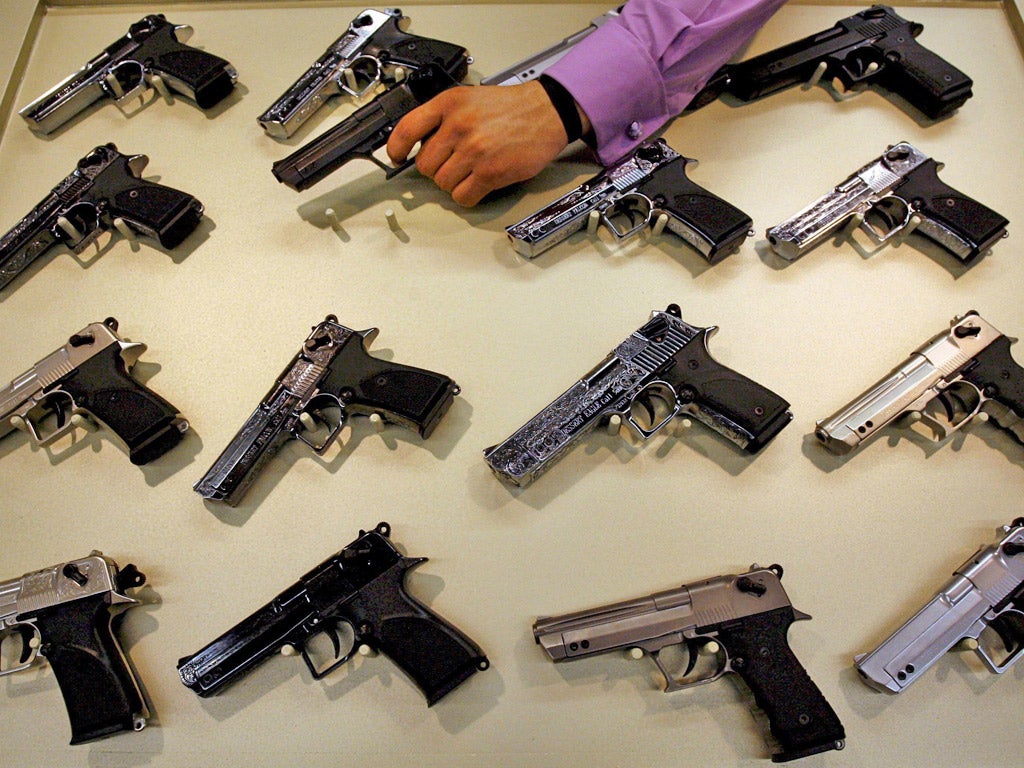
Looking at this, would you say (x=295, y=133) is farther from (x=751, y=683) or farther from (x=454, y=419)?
(x=751, y=683)

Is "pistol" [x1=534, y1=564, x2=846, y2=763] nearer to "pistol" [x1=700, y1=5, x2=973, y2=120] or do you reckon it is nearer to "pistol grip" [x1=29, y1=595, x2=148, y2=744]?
"pistol grip" [x1=29, y1=595, x2=148, y2=744]

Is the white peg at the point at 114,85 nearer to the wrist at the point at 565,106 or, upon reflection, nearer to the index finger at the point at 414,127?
the index finger at the point at 414,127

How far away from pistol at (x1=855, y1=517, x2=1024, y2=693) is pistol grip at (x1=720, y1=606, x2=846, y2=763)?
0.24 meters

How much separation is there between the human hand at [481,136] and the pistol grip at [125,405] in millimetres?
1539

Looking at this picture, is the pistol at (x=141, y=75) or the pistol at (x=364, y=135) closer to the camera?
the pistol at (x=364, y=135)

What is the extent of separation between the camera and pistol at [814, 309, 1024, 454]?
272 centimetres

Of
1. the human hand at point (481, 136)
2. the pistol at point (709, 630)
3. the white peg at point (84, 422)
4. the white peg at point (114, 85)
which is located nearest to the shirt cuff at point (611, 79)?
the human hand at point (481, 136)

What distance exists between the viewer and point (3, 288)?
3320mm

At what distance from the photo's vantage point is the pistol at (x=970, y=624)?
2.36 metres

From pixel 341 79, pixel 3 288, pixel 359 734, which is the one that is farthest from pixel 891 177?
pixel 3 288

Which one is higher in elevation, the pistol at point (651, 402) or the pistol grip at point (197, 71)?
the pistol grip at point (197, 71)

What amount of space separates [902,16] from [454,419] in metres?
3.48

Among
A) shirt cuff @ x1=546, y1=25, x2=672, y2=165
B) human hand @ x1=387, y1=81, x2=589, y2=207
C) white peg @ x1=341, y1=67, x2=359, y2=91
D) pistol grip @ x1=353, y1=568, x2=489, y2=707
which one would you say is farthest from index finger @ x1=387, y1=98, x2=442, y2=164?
pistol grip @ x1=353, y1=568, x2=489, y2=707

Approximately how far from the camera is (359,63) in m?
3.65
